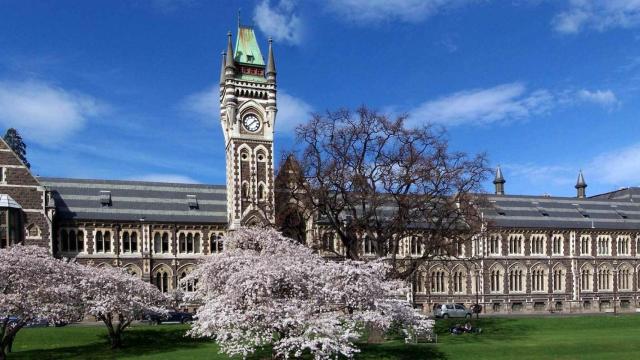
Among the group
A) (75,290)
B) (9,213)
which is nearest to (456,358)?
(75,290)

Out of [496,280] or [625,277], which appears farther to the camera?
[625,277]

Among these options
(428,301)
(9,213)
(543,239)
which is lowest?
(428,301)

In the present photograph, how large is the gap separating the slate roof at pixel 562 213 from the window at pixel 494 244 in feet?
5.36

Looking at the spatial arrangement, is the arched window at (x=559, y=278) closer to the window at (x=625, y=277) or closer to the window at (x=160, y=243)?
the window at (x=625, y=277)

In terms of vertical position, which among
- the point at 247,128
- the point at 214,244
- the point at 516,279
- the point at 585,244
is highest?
the point at 247,128

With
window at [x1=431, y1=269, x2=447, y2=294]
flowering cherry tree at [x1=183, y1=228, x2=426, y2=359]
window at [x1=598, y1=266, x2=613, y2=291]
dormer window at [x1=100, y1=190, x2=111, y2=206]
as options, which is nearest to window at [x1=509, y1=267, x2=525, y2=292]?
window at [x1=431, y1=269, x2=447, y2=294]

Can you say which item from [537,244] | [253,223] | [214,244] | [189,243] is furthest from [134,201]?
[537,244]

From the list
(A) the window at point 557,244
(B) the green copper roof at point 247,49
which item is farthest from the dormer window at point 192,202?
(A) the window at point 557,244

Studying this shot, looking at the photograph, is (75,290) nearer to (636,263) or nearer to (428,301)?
(428,301)

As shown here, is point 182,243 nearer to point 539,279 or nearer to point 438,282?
point 438,282

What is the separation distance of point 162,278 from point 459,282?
1307 inches

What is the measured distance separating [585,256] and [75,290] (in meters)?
60.1

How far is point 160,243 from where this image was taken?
5550 centimetres

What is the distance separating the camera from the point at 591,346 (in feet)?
111
